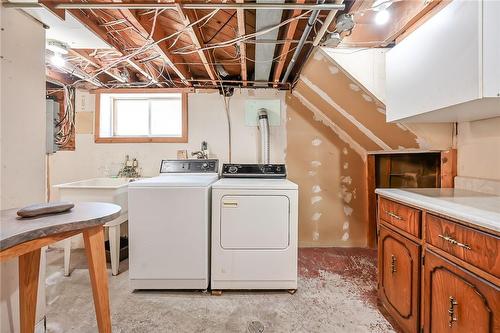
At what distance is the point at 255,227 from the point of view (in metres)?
2.10

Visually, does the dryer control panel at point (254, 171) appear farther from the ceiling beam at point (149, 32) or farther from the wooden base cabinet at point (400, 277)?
the wooden base cabinet at point (400, 277)

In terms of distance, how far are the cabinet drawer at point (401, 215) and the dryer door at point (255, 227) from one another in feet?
2.41

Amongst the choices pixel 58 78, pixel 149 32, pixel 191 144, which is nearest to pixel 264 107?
pixel 191 144

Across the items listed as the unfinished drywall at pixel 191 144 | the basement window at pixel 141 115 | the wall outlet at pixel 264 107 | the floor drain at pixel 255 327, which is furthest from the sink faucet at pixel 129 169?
the floor drain at pixel 255 327

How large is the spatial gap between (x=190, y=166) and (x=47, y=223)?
76.3 inches

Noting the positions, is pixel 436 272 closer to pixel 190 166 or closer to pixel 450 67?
pixel 450 67

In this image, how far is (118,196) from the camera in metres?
2.53

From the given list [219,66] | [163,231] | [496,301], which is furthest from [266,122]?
[496,301]

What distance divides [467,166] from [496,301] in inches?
50.2

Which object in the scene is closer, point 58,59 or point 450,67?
point 450,67

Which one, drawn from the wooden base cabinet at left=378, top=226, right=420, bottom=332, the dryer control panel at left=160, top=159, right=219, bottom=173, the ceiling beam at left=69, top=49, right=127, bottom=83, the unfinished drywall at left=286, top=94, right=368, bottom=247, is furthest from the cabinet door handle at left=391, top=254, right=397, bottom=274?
the ceiling beam at left=69, top=49, right=127, bottom=83

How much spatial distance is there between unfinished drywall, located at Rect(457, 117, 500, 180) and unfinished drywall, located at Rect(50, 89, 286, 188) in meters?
1.71

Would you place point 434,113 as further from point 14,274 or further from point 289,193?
point 14,274

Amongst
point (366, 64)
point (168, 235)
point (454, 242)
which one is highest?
point (366, 64)
